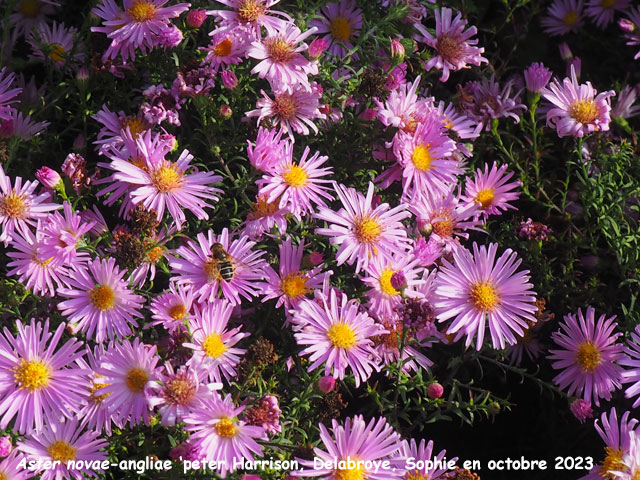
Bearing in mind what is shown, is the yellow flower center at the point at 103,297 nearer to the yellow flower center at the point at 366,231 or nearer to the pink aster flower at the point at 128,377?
the pink aster flower at the point at 128,377

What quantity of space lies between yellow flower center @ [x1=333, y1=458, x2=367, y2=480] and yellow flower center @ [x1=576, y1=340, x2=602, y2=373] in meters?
0.82

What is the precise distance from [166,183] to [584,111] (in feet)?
4.60

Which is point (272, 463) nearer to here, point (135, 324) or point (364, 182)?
point (135, 324)

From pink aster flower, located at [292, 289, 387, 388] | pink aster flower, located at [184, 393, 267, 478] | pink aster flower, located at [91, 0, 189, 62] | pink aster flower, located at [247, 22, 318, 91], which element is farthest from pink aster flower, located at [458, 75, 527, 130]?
pink aster flower, located at [184, 393, 267, 478]

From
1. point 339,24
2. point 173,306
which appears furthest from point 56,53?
point 173,306

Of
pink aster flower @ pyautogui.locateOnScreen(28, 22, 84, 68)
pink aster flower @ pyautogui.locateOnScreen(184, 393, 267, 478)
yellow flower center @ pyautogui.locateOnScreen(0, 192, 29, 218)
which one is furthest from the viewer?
Answer: pink aster flower @ pyautogui.locateOnScreen(28, 22, 84, 68)

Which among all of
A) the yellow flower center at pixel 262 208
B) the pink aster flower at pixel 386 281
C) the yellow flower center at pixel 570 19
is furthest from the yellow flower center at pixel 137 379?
the yellow flower center at pixel 570 19

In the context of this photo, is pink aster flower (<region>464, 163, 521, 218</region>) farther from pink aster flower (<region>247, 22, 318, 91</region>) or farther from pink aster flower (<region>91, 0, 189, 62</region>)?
pink aster flower (<region>91, 0, 189, 62</region>)

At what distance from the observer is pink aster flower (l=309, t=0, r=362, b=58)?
258 centimetres

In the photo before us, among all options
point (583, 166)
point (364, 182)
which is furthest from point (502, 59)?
point (364, 182)

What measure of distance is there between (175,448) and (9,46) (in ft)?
5.18

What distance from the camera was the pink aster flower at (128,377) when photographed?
1856 millimetres

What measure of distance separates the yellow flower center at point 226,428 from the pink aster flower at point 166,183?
1.84 ft

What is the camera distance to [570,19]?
3195mm
